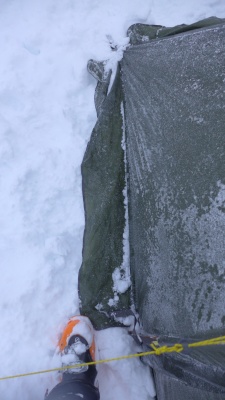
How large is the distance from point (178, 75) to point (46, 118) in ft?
3.89

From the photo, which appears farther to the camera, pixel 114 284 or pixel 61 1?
pixel 61 1

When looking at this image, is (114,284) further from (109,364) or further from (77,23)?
(77,23)

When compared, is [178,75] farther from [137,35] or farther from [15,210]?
[15,210]

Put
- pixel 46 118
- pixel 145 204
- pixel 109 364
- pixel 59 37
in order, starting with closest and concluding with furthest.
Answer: pixel 145 204 → pixel 109 364 → pixel 46 118 → pixel 59 37

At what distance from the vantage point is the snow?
2.03m

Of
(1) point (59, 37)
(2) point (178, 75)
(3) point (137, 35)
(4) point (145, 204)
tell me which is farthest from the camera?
(1) point (59, 37)

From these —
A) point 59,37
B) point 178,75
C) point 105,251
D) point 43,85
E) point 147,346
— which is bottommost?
point 147,346

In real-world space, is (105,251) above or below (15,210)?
below

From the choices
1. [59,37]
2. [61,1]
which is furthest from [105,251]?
[61,1]

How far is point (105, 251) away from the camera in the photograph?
2.04 m

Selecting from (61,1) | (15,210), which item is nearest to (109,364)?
(15,210)

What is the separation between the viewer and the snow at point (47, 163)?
2027 mm

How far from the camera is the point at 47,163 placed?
2461mm

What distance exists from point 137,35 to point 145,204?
121 cm
